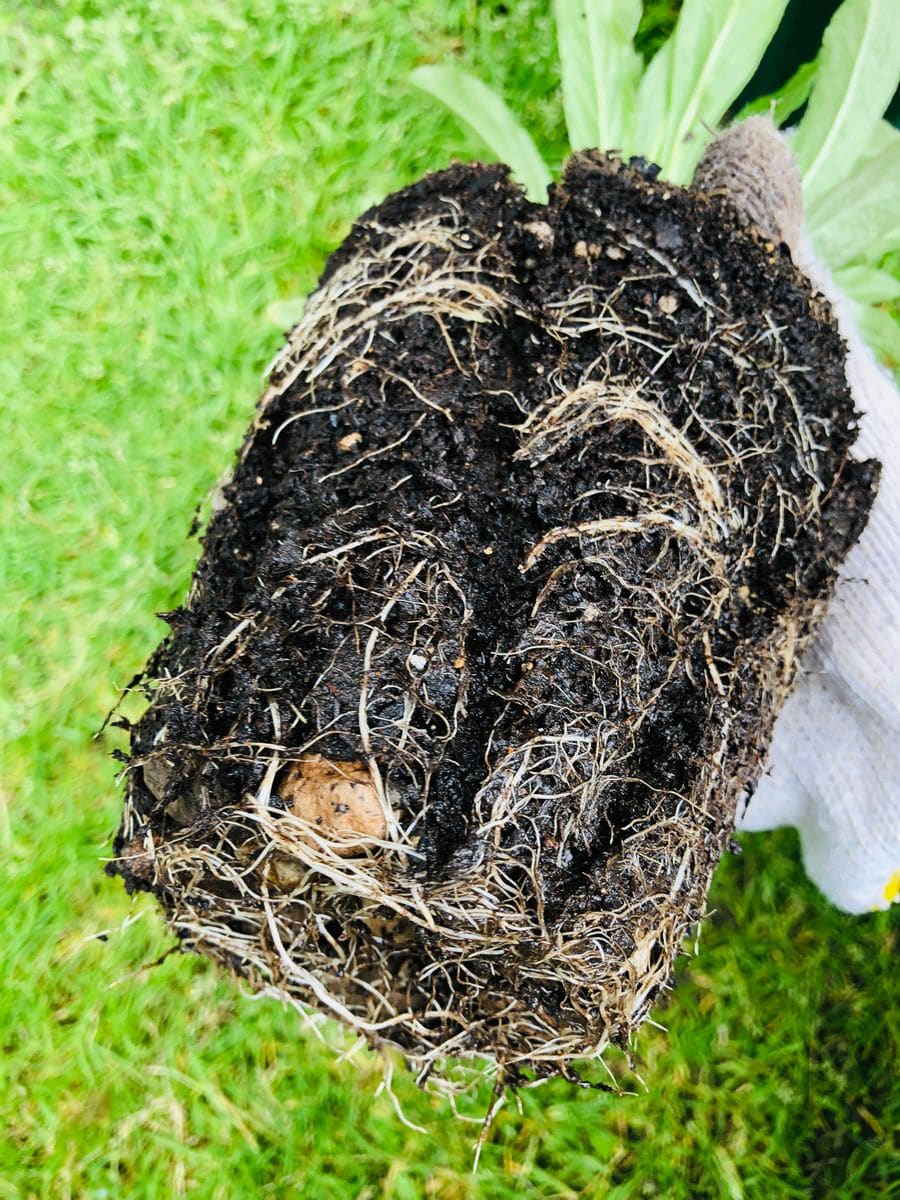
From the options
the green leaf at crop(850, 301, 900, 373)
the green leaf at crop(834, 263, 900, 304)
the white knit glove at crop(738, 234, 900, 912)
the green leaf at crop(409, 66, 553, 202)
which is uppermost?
the green leaf at crop(409, 66, 553, 202)

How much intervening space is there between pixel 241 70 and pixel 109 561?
923 mm

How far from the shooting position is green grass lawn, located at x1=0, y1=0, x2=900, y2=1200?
62.6 inches

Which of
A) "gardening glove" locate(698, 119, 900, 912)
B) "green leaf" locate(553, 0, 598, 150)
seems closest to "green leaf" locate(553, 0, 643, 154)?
"green leaf" locate(553, 0, 598, 150)

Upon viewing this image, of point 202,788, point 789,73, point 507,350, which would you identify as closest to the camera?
point 202,788

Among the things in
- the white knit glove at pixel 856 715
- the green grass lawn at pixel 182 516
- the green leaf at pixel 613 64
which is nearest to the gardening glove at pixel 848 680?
the white knit glove at pixel 856 715

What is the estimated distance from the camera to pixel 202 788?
2.99ft

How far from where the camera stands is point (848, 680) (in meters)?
1.29

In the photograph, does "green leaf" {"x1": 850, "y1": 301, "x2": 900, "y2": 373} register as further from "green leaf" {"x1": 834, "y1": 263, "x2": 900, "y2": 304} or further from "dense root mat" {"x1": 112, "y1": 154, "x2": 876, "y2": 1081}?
"dense root mat" {"x1": 112, "y1": 154, "x2": 876, "y2": 1081}

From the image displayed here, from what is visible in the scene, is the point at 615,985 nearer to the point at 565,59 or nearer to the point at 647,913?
the point at 647,913

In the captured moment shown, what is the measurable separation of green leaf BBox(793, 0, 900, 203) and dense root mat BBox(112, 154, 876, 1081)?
300mm

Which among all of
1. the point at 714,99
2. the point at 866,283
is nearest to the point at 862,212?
the point at 866,283

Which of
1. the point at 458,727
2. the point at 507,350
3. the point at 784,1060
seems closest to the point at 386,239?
the point at 507,350

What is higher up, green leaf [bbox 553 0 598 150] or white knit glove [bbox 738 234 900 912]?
green leaf [bbox 553 0 598 150]

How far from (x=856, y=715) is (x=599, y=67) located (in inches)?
39.4
